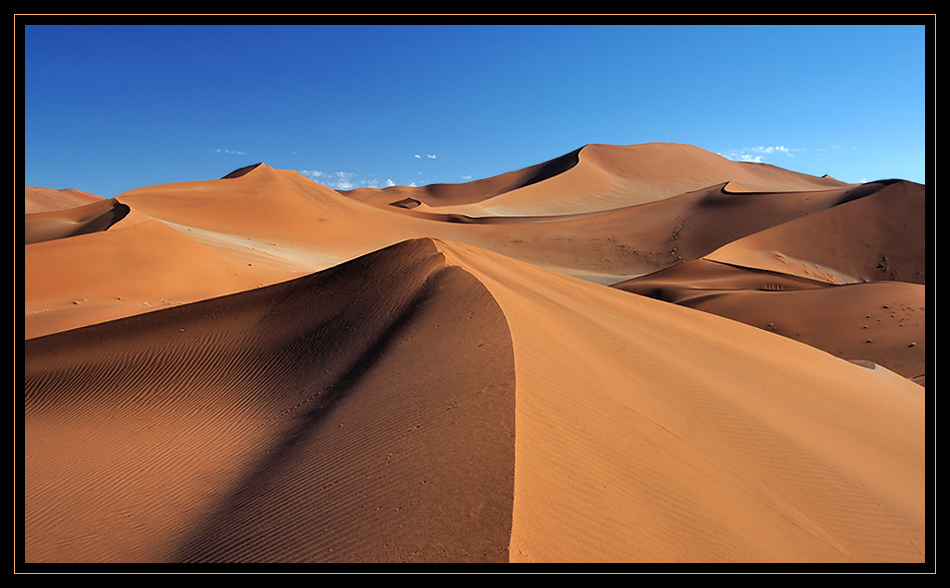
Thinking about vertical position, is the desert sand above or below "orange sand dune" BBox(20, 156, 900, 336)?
below

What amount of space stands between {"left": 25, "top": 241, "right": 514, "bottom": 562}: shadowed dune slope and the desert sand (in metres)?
0.03

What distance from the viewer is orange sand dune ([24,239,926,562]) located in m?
4.20

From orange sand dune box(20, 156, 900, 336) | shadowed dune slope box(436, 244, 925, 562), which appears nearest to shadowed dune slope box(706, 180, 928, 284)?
orange sand dune box(20, 156, 900, 336)

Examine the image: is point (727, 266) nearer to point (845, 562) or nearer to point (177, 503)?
point (845, 562)

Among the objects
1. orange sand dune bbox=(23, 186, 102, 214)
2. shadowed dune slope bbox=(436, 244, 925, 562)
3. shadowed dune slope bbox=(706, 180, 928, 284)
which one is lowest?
shadowed dune slope bbox=(436, 244, 925, 562)

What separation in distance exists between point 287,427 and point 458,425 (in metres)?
2.57

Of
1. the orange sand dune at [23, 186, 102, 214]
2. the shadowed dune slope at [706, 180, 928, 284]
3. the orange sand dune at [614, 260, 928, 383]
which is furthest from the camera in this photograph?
the orange sand dune at [23, 186, 102, 214]

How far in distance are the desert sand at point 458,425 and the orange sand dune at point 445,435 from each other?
1.2 inches

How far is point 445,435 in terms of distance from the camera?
4941 mm

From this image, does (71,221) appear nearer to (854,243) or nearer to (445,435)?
(445,435)

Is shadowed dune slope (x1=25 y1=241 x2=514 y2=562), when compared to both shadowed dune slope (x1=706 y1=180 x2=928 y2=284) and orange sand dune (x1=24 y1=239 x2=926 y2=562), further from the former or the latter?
shadowed dune slope (x1=706 y1=180 x2=928 y2=284)

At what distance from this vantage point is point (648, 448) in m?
5.47

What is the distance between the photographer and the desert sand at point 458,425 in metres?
4.24

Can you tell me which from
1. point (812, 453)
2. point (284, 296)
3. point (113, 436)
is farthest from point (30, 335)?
point (812, 453)
